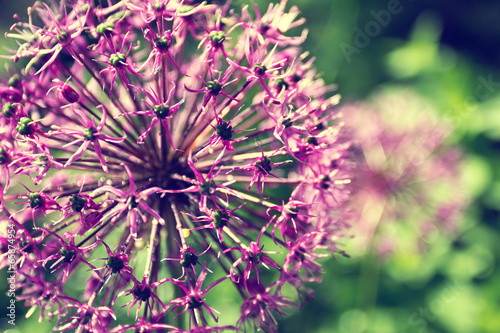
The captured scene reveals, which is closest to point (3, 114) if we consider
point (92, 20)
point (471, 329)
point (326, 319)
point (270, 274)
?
point (92, 20)

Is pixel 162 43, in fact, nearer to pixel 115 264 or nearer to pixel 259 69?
pixel 259 69

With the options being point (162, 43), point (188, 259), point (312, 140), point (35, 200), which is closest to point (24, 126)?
point (35, 200)

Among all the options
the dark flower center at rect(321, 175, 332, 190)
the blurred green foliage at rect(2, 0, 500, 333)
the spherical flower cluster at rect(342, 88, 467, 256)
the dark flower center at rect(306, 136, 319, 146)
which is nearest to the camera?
the dark flower center at rect(306, 136, 319, 146)

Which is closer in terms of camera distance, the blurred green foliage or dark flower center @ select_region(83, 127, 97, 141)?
dark flower center @ select_region(83, 127, 97, 141)

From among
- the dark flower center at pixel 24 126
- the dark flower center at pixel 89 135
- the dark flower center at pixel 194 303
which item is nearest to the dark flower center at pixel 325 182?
the dark flower center at pixel 194 303

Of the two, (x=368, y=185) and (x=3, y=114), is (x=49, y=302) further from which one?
(x=368, y=185)

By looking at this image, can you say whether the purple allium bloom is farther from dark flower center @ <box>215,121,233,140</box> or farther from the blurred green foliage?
the blurred green foliage

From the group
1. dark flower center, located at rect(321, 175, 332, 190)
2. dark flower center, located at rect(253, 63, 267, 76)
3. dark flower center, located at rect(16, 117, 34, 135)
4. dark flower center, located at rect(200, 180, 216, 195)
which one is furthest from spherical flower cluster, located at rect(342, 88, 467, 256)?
dark flower center, located at rect(16, 117, 34, 135)

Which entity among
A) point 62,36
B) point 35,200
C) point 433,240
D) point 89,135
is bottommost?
point 433,240
